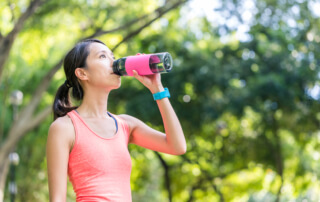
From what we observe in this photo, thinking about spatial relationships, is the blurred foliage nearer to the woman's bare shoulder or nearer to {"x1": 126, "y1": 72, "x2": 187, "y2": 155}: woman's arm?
{"x1": 126, "y1": 72, "x2": 187, "y2": 155}: woman's arm

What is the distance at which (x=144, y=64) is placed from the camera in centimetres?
206

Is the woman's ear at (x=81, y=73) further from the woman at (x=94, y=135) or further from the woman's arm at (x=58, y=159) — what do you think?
the woman's arm at (x=58, y=159)

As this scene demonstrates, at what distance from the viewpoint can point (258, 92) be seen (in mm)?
11938

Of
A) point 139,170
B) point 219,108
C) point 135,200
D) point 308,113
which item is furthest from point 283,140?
point 135,200

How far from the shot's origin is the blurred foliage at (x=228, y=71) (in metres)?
11.1

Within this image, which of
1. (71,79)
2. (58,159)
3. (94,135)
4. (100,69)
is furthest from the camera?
(71,79)

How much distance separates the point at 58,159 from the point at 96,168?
15cm

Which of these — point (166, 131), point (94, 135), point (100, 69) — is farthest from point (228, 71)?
point (94, 135)

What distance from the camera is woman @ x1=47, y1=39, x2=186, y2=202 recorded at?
1921 mm

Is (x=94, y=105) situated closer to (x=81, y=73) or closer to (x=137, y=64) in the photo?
(x=81, y=73)

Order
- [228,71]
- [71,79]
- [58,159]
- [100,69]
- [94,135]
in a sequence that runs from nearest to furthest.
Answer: [58,159] → [94,135] → [100,69] → [71,79] → [228,71]

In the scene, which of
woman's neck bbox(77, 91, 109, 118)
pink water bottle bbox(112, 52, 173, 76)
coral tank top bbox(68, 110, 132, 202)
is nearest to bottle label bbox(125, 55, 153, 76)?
pink water bottle bbox(112, 52, 173, 76)

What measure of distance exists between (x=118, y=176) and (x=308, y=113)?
11.1 m

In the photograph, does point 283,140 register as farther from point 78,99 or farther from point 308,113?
point 78,99
